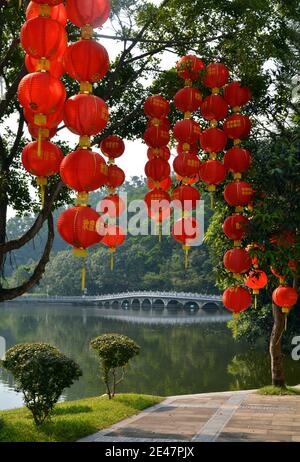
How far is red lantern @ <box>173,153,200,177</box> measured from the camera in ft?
23.5

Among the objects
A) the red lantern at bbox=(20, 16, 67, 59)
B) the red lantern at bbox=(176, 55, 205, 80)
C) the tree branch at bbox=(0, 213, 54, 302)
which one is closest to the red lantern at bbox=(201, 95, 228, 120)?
the red lantern at bbox=(176, 55, 205, 80)

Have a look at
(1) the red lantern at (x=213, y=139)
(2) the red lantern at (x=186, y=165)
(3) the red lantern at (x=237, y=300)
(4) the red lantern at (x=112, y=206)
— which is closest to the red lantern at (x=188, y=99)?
(1) the red lantern at (x=213, y=139)

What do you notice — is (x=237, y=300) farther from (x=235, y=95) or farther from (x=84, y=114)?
(x=84, y=114)

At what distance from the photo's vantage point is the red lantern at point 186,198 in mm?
7160

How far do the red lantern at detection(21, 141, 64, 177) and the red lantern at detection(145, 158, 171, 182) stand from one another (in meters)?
2.17

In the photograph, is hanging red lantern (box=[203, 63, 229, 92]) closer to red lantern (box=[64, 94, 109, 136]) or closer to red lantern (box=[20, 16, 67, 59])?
red lantern (box=[64, 94, 109, 136])

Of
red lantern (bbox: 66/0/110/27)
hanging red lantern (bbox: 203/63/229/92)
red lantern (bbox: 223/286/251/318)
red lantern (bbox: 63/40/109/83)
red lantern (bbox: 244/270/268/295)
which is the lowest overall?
red lantern (bbox: 223/286/251/318)

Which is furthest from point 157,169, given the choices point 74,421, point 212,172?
point 74,421

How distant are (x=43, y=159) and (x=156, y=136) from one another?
7.76 feet

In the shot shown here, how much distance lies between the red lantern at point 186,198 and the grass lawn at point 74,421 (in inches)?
139

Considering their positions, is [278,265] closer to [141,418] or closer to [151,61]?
[141,418]

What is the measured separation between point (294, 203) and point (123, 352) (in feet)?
17.8

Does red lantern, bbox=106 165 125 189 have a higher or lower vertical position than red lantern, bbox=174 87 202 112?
lower

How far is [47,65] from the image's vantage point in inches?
199
